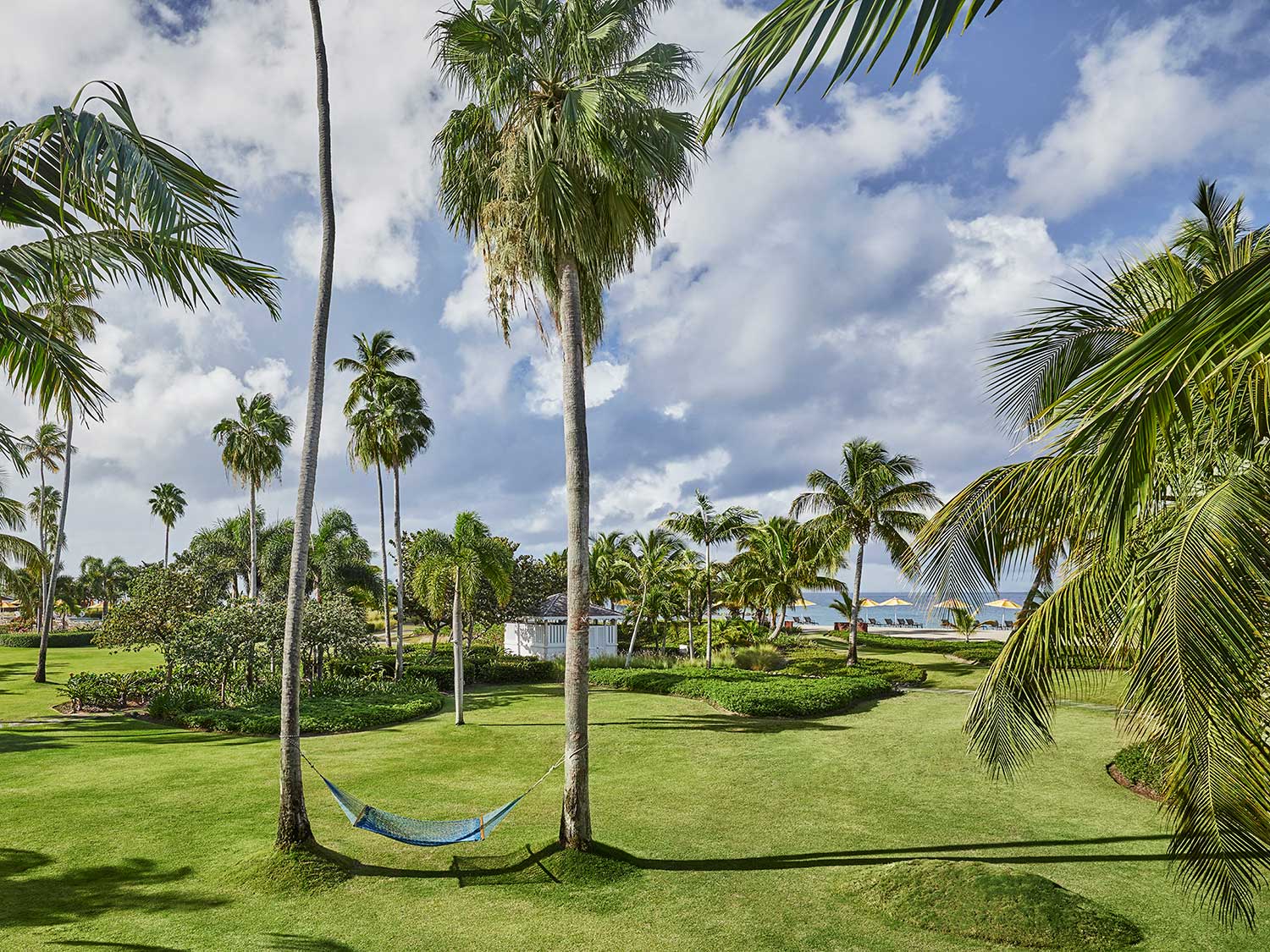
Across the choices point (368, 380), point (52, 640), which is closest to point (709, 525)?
point (368, 380)

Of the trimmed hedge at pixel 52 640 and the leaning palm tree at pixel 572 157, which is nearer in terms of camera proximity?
the leaning palm tree at pixel 572 157

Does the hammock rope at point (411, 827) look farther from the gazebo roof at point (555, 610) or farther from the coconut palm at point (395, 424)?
the gazebo roof at point (555, 610)

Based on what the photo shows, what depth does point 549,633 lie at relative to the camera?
36969 mm

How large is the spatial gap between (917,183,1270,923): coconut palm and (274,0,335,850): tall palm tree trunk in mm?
7591

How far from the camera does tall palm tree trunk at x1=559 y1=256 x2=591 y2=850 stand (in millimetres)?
9148

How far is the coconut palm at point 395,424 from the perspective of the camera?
89.9 feet

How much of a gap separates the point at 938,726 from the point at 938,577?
1506 centimetres

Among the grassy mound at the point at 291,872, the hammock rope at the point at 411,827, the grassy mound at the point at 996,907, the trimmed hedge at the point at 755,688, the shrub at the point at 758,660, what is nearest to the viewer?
the grassy mound at the point at 996,907

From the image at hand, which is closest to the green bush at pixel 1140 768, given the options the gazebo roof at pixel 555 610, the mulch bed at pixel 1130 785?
the mulch bed at pixel 1130 785

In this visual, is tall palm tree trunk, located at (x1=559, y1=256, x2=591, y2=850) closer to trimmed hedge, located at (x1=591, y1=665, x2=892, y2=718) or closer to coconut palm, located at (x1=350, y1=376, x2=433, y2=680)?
trimmed hedge, located at (x1=591, y1=665, x2=892, y2=718)

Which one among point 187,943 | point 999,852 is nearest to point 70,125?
point 187,943

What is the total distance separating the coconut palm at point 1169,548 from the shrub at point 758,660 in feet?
84.0

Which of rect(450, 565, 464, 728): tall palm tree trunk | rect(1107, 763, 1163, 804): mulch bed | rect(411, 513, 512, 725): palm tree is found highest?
rect(411, 513, 512, 725): palm tree

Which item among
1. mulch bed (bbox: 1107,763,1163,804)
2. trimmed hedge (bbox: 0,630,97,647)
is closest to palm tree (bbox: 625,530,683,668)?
mulch bed (bbox: 1107,763,1163,804)
